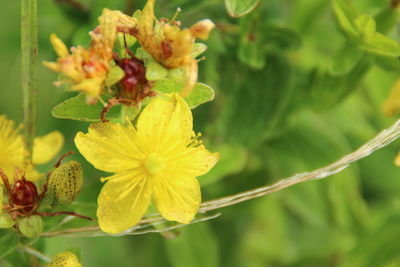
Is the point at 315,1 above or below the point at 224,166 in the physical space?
above

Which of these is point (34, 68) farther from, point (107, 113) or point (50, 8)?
point (50, 8)

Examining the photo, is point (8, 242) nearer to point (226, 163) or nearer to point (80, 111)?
point (80, 111)

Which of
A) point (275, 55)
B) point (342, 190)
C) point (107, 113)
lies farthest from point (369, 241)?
point (107, 113)

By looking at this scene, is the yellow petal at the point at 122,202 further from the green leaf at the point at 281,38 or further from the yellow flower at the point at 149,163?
the green leaf at the point at 281,38

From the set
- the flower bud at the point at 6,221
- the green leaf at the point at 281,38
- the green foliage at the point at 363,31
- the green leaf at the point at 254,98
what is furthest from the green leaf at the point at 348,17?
the flower bud at the point at 6,221

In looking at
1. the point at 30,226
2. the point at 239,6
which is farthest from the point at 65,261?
the point at 239,6

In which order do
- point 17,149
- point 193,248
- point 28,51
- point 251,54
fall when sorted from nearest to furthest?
point 28,51, point 17,149, point 251,54, point 193,248
